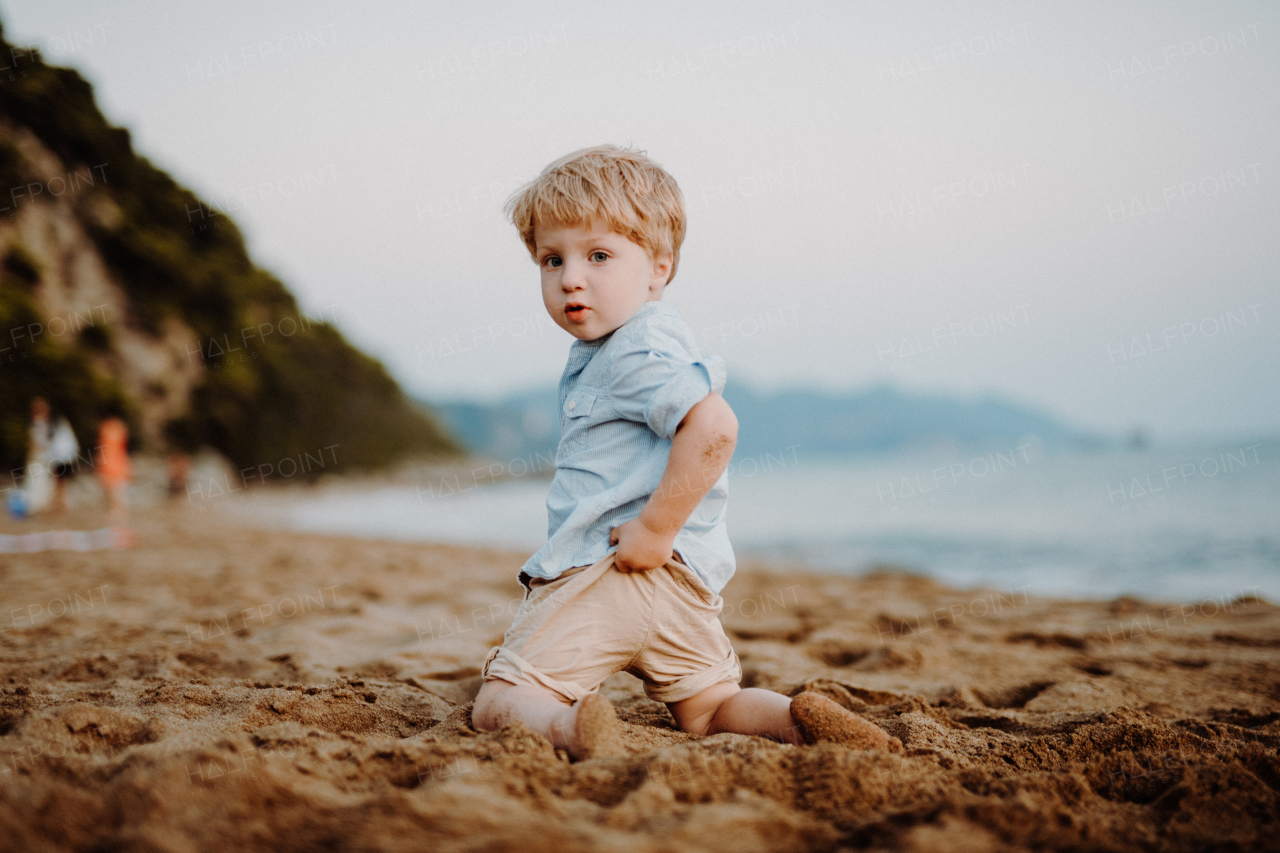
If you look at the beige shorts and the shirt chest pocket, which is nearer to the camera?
the beige shorts

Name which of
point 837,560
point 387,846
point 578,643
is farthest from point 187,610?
point 837,560

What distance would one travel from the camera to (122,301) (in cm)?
2125

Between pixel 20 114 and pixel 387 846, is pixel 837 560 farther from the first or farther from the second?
pixel 20 114

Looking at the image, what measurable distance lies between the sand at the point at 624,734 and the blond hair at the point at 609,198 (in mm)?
1183

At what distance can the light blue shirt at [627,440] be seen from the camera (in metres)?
1.73

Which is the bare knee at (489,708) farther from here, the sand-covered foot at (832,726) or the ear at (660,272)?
the ear at (660,272)

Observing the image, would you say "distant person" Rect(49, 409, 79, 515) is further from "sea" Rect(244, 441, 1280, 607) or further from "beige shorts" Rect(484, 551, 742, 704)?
"beige shorts" Rect(484, 551, 742, 704)

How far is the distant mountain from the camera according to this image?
265ft

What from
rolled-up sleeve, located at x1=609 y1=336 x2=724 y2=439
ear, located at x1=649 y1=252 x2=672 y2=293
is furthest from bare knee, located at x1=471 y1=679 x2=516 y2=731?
ear, located at x1=649 y1=252 x2=672 y2=293

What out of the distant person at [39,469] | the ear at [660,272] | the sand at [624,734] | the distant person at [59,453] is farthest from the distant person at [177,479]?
the ear at [660,272]

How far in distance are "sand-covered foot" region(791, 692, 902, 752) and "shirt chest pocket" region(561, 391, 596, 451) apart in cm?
80

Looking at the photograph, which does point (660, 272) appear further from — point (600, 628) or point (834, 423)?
point (834, 423)

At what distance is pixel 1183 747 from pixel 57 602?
187 inches

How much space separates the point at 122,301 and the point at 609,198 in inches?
956
